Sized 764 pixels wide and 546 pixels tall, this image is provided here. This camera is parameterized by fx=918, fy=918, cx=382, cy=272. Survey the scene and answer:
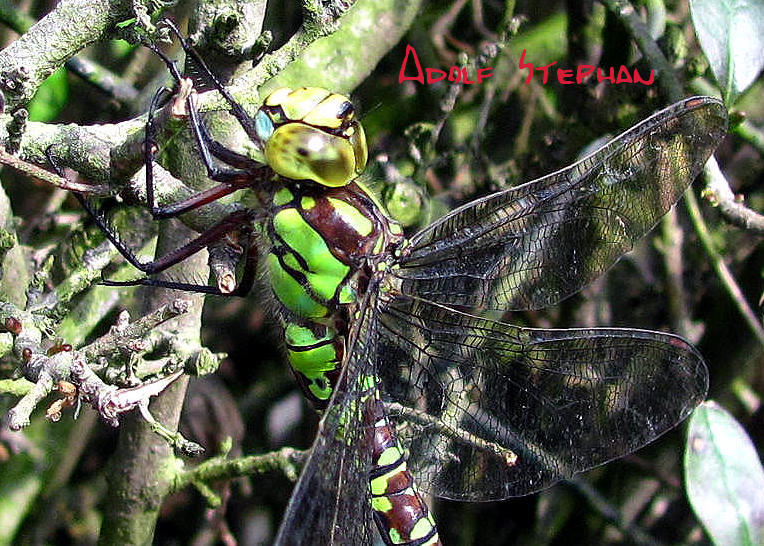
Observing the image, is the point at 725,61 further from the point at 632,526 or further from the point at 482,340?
the point at 632,526

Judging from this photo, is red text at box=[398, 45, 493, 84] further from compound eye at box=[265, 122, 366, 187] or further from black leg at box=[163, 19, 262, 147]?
black leg at box=[163, 19, 262, 147]

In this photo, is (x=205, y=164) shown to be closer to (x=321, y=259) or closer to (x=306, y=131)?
(x=306, y=131)

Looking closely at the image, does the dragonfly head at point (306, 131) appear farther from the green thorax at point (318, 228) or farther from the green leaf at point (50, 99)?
the green leaf at point (50, 99)

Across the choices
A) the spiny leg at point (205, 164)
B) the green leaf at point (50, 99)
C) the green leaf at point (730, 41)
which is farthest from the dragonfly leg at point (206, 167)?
the green leaf at point (730, 41)

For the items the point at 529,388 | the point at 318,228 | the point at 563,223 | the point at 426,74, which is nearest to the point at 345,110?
the point at 318,228

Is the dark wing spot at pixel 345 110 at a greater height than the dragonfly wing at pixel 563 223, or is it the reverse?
the dark wing spot at pixel 345 110

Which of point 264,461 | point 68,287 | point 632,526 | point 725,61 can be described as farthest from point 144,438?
point 632,526
